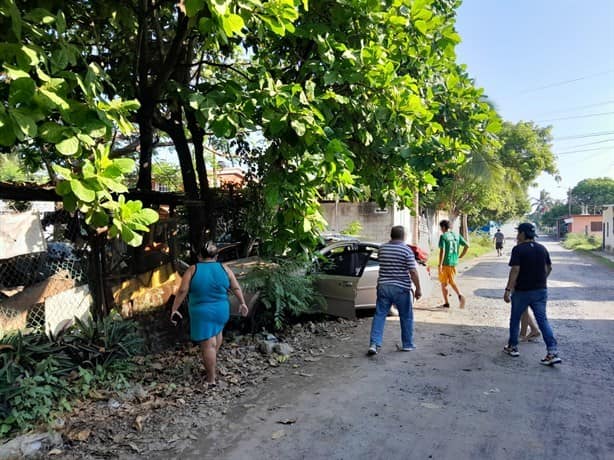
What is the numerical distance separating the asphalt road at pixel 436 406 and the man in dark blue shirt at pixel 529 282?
43 centimetres

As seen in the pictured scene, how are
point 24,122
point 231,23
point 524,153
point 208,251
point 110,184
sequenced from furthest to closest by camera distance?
point 524,153
point 208,251
point 231,23
point 110,184
point 24,122

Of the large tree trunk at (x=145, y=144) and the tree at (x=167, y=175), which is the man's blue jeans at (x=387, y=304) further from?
the tree at (x=167, y=175)

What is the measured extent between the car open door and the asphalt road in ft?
2.16

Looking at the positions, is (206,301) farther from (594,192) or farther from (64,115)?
(594,192)

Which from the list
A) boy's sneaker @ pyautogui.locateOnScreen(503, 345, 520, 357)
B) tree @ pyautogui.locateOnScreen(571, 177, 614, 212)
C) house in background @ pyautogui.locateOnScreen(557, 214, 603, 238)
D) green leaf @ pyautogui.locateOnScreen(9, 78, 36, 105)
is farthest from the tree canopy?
tree @ pyautogui.locateOnScreen(571, 177, 614, 212)

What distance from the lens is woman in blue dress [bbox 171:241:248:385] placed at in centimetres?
464

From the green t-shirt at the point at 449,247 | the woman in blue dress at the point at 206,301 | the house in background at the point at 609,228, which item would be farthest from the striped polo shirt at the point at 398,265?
the house in background at the point at 609,228

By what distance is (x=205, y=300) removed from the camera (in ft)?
15.3

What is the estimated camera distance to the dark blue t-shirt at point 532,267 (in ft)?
17.9

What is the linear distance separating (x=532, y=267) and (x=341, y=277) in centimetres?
294

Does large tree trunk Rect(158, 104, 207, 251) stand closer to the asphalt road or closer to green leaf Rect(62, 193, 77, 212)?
the asphalt road

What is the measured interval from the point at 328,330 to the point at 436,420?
3404 mm

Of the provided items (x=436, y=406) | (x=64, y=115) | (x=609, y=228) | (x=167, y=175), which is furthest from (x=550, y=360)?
(x=609, y=228)

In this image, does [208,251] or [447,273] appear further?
[447,273]
